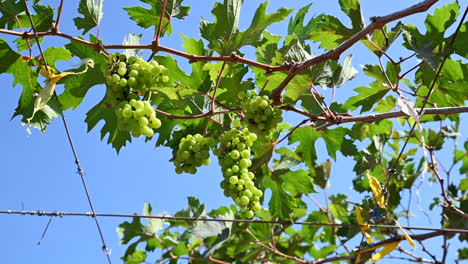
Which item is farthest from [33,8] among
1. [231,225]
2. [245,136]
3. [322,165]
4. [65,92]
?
[322,165]

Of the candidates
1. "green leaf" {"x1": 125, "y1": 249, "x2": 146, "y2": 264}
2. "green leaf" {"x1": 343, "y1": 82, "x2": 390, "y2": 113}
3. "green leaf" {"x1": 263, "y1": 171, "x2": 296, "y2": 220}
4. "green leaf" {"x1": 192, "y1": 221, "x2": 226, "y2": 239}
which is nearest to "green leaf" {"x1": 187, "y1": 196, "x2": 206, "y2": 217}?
"green leaf" {"x1": 192, "y1": 221, "x2": 226, "y2": 239}

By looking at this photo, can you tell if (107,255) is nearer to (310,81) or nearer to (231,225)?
(310,81)

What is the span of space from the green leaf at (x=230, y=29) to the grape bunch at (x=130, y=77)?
39cm

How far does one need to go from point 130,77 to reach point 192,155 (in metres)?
0.56

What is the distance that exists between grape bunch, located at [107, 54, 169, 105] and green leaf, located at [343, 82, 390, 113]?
139cm

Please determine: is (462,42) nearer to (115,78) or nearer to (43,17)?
(115,78)

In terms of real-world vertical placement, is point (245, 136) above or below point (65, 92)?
below

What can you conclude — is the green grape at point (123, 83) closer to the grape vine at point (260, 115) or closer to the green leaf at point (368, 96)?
the grape vine at point (260, 115)

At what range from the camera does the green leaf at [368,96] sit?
2.88 m

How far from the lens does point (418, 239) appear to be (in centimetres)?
357

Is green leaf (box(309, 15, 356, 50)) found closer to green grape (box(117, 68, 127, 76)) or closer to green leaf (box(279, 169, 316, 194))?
green leaf (box(279, 169, 316, 194))

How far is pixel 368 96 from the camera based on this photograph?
2947 mm

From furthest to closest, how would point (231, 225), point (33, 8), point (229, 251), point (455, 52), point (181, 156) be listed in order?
point (229, 251), point (231, 225), point (455, 52), point (33, 8), point (181, 156)

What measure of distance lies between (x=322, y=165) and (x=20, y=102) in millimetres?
3283
